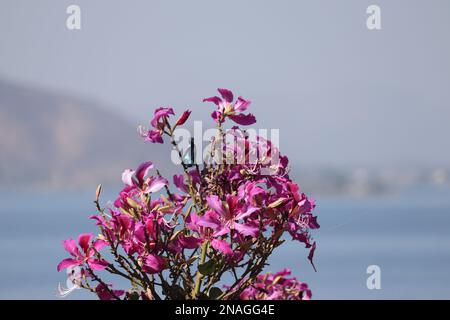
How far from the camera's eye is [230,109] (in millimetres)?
1792

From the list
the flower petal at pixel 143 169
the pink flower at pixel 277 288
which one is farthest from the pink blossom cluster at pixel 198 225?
the pink flower at pixel 277 288

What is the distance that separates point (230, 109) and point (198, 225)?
29cm

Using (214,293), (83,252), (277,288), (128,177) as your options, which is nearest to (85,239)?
(83,252)

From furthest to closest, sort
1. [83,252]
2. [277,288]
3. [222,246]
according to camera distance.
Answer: [277,288] → [83,252] → [222,246]

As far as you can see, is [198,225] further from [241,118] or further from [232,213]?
[241,118]

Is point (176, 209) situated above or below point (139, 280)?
above

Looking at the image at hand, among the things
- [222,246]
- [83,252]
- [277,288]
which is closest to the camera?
[222,246]

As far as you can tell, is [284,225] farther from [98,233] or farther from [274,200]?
[98,233]

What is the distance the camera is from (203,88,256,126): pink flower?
179cm

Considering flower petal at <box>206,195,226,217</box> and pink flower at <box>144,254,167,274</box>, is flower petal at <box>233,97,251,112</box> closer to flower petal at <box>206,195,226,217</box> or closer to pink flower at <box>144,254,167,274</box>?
flower petal at <box>206,195,226,217</box>

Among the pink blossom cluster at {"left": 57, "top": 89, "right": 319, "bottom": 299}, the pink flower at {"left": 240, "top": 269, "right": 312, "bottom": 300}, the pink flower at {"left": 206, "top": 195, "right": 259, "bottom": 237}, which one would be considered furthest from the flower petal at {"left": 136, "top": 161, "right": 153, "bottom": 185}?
the pink flower at {"left": 240, "top": 269, "right": 312, "bottom": 300}
